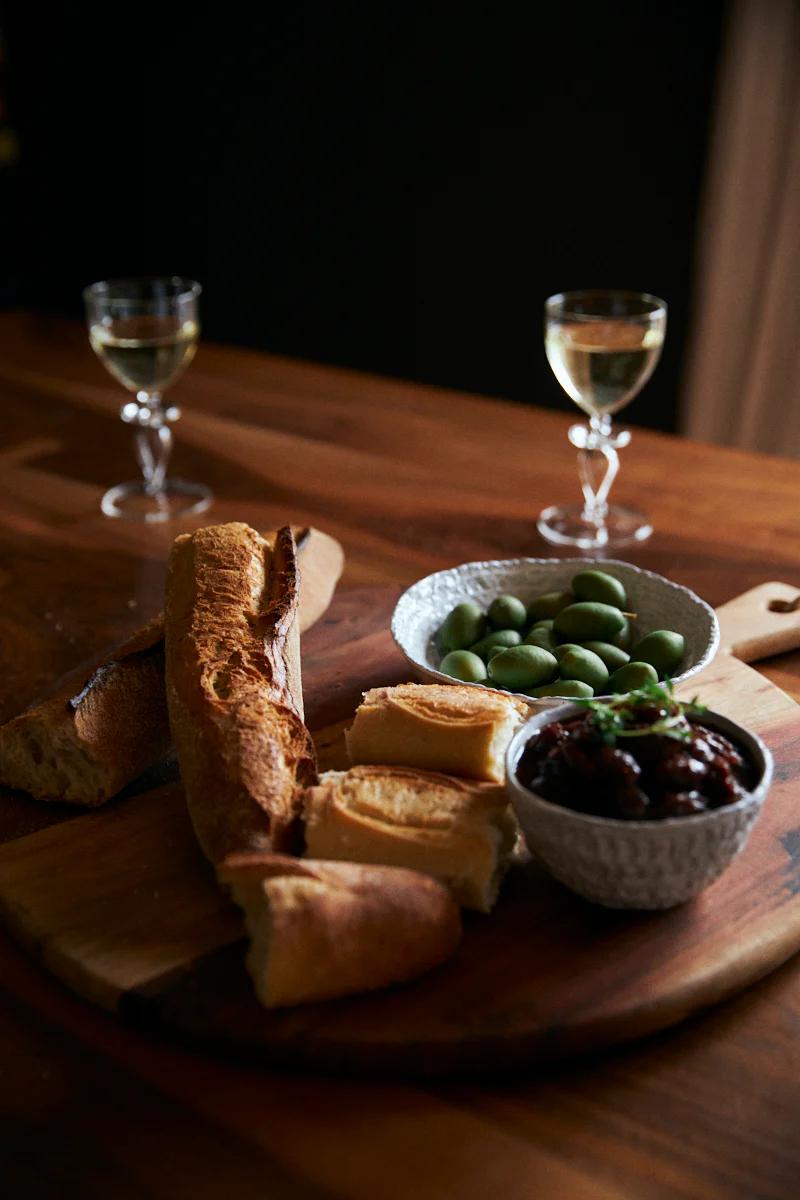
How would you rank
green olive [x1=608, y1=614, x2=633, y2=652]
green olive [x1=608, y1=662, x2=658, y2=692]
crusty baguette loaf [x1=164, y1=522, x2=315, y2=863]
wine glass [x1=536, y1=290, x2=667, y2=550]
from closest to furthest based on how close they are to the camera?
1. crusty baguette loaf [x1=164, y1=522, x2=315, y2=863]
2. green olive [x1=608, y1=662, x2=658, y2=692]
3. green olive [x1=608, y1=614, x2=633, y2=652]
4. wine glass [x1=536, y1=290, x2=667, y2=550]

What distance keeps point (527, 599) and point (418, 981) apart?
643 millimetres

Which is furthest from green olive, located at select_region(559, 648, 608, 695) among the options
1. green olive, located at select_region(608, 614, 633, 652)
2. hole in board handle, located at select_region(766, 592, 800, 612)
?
hole in board handle, located at select_region(766, 592, 800, 612)

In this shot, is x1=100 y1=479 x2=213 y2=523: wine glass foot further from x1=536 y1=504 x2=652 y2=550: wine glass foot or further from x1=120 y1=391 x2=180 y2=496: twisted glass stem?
x1=536 y1=504 x2=652 y2=550: wine glass foot

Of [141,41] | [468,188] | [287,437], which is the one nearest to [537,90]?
[468,188]

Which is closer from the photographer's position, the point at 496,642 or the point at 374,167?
the point at 496,642

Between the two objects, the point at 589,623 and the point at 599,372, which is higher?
the point at 599,372

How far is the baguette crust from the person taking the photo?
3.70 feet

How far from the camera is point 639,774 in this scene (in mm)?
902

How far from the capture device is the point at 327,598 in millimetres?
1539

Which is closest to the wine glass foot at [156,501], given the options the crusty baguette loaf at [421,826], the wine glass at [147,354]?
the wine glass at [147,354]

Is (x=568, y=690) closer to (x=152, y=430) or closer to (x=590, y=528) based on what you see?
(x=590, y=528)

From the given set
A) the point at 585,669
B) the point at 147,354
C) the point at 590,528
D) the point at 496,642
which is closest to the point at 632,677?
the point at 585,669

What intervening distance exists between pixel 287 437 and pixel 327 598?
77cm

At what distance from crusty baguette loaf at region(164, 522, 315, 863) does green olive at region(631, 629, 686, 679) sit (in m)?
0.36
